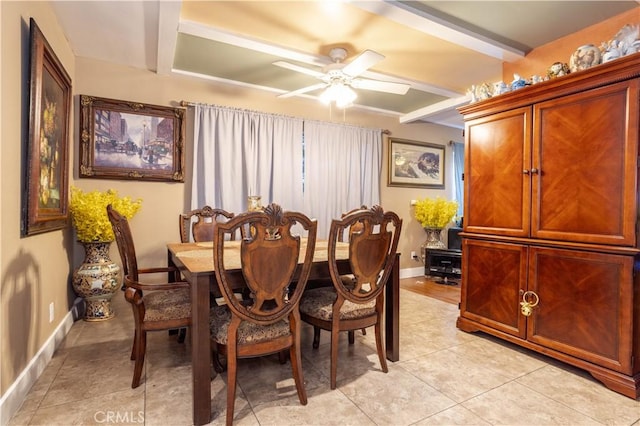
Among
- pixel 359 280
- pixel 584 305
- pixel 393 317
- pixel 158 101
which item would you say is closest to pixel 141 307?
pixel 359 280

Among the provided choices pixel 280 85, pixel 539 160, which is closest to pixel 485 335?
pixel 539 160

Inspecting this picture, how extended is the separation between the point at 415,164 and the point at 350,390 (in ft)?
13.6

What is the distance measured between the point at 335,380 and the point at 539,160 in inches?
80.7

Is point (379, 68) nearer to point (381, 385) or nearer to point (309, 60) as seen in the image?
point (309, 60)

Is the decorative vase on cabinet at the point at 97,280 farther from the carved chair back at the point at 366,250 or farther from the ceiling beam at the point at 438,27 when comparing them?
the ceiling beam at the point at 438,27

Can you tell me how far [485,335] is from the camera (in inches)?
109

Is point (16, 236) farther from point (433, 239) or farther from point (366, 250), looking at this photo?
point (433, 239)

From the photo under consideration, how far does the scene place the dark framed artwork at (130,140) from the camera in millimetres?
3223

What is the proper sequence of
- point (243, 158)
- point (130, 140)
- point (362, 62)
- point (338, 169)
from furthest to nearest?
point (338, 169) → point (243, 158) → point (130, 140) → point (362, 62)

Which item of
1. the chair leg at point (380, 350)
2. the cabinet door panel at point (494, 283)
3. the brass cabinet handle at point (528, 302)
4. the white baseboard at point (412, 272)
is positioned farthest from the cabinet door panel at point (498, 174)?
the white baseboard at point (412, 272)

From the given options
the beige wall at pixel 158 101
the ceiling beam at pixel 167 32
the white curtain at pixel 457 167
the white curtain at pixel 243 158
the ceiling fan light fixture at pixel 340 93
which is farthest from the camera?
the white curtain at pixel 457 167

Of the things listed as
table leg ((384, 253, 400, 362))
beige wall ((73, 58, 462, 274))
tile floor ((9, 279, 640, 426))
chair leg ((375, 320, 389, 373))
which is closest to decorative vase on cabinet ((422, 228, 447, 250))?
beige wall ((73, 58, 462, 274))

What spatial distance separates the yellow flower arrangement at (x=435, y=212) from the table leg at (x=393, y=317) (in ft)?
10.1

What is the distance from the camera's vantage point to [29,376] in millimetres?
1901
